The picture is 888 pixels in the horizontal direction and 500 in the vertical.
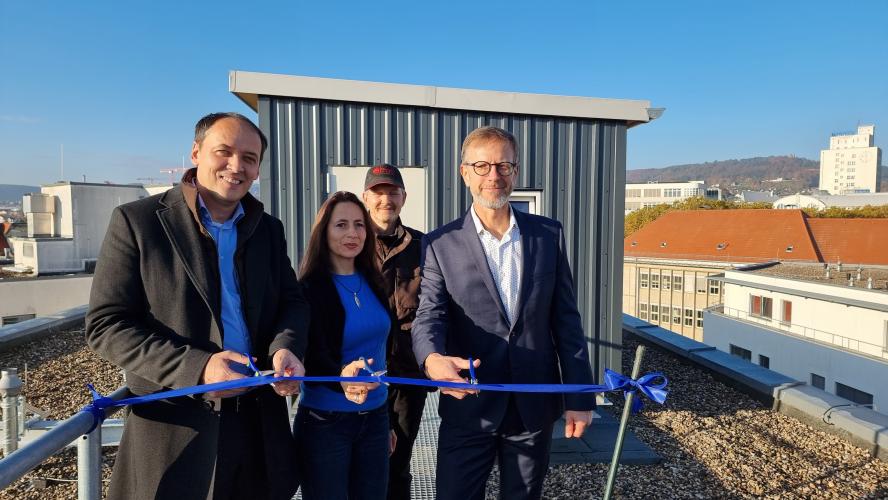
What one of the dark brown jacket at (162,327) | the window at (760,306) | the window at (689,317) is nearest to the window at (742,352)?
the window at (760,306)

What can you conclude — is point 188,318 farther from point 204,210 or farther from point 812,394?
point 812,394

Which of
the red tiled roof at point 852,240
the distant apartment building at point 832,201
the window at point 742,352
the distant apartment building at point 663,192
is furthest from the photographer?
the distant apartment building at point 663,192

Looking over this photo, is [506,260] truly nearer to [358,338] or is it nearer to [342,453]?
[358,338]

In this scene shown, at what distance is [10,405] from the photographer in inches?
141

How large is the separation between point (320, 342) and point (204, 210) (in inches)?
29.8

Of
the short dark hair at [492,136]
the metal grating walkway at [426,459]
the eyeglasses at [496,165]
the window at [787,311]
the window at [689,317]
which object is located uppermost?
the short dark hair at [492,136]

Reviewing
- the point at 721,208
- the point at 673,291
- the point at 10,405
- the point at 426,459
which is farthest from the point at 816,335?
the point at 721,208

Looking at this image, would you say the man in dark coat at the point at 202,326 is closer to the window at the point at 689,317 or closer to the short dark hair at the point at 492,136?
the short dark hair at the point at 492,136

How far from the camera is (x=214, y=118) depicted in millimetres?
1852

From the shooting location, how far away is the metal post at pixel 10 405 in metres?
3.51

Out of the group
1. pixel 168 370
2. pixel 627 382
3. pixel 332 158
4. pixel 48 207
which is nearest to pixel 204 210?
pixel 168 370

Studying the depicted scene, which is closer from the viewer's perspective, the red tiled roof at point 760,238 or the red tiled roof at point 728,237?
the red tiled roof at point 760,238

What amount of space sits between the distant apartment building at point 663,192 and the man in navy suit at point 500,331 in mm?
119311

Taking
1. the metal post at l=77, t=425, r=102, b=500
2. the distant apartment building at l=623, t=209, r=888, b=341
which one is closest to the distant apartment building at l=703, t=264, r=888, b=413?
the distant apartment building at l=623, t=209, r=888, b=341
